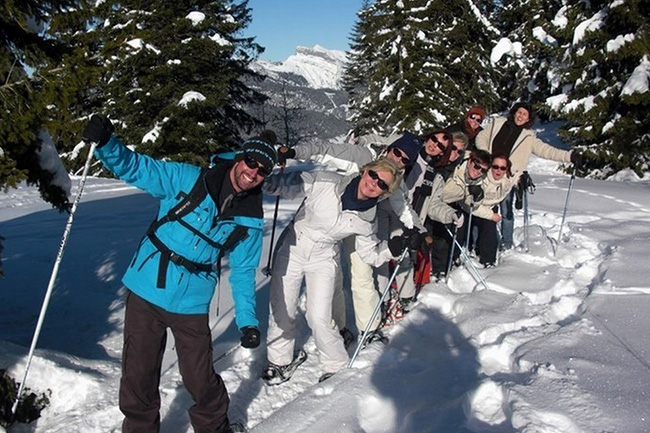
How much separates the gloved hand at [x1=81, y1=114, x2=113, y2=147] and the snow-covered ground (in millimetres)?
2166

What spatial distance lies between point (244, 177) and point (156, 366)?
136 centimetres

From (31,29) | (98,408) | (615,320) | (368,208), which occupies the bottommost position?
(98,408)

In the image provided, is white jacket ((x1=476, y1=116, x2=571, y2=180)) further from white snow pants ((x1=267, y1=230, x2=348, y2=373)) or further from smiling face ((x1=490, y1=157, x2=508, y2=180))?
white snow pants ((x1=267, y1=230, x2=348, y2=373))

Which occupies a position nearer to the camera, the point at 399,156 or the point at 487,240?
the point at 399,156

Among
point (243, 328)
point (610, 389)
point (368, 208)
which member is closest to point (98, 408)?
point (243, 328)

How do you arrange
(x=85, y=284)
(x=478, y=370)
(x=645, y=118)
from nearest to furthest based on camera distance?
(x=478, y=370), (x=85, y=284), (x=645, y=118)

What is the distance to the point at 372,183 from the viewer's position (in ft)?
12.1

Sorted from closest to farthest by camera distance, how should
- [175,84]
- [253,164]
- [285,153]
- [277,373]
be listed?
1. [253,164]
2. [277,373]
3. [285,153]
4. [175,84]

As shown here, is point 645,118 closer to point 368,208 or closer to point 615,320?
point 615,320

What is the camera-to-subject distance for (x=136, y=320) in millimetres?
3115

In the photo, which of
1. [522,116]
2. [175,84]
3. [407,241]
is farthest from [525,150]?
[175,84]

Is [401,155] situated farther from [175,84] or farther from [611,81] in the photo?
[175,84]

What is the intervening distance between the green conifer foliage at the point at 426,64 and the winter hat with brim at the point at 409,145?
17.1m

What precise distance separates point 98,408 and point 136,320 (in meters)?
1.14
